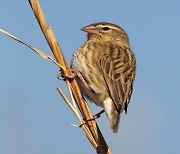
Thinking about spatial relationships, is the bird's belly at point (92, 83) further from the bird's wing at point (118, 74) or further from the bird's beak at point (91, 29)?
the bird's beak at point (91, 29)

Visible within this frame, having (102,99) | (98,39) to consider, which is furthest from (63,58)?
(98,39)

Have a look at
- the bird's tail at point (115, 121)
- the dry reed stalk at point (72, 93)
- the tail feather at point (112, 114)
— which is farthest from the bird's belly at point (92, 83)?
the dry reed stalk at point (72, 93)

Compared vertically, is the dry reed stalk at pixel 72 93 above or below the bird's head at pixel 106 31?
below

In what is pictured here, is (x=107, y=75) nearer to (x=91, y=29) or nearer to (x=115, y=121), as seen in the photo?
(x=115, y=121)

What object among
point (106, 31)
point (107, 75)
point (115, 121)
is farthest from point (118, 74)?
point (106, 31)

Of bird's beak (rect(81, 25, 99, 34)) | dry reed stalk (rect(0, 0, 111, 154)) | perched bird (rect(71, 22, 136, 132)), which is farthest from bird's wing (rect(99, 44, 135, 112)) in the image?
dry reed stalk (rect(0, 0, 111, 154))

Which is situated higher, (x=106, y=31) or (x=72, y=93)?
(x=106, y=31)

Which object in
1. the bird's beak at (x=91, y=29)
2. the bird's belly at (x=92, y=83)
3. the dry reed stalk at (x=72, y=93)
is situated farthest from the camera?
the bird's beak at (x=91, y=29)

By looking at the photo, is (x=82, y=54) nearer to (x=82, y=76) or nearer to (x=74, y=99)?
(x=82, y=76)
